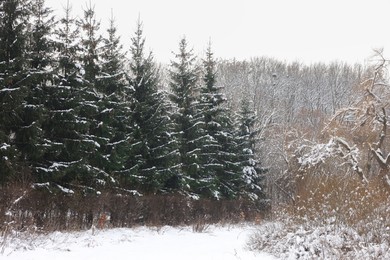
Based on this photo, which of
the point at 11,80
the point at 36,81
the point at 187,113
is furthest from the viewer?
the point at 187,113

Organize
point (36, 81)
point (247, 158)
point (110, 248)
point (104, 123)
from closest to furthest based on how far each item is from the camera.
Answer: point (110, 248), point (36, 81), point (104, 123), point (247, 158)

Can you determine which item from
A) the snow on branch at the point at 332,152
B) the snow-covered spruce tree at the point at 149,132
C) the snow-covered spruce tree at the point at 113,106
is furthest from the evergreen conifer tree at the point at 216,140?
the snow-covered spruce tree at the point at 113,106

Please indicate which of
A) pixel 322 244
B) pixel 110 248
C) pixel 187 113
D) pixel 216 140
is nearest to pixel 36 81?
pixel 110 248

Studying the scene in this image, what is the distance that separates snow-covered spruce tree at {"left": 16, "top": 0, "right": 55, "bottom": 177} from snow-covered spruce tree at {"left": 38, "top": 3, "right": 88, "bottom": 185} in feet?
0.87

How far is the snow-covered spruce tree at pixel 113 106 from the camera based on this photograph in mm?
16047

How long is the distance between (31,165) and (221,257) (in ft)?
22.8

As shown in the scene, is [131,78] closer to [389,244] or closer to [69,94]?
[69,94]

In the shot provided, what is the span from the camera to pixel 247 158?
28.2 meters

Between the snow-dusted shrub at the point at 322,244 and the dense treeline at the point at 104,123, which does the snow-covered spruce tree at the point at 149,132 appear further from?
the snow-dusted shrub at the point at 322,244

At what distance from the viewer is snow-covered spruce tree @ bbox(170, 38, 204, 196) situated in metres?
21.7

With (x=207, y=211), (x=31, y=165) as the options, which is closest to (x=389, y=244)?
(x=31, y=165)

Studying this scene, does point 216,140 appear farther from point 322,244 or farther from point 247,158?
point 322,244

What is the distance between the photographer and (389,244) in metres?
8.26

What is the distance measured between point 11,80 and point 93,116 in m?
4.51
